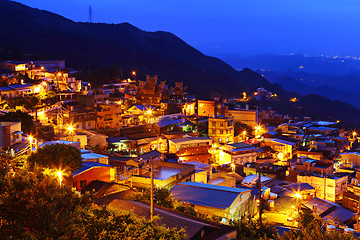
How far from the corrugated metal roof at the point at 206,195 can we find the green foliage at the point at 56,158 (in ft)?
11.0

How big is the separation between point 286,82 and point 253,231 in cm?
9551

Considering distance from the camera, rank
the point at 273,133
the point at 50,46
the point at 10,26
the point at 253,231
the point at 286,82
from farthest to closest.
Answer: the point at 286,82, the point at 10,26, the point at 50,46, the point at 273,133, the point at 253,231

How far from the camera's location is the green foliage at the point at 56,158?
1095 cm

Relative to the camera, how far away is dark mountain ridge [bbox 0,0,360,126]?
195 feet

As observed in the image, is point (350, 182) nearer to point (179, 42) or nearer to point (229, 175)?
point (229, 175)

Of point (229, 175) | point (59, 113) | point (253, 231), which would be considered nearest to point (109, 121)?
point (59, 113)

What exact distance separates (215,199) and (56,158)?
205 inches

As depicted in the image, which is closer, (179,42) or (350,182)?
(350,182)

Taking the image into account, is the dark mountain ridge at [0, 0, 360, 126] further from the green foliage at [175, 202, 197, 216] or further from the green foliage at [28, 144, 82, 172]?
the green foliage at [175, 202, 197, 216]

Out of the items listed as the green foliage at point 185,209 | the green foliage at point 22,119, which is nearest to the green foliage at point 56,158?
the green foliage at point 185,209

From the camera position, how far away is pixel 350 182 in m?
19.0

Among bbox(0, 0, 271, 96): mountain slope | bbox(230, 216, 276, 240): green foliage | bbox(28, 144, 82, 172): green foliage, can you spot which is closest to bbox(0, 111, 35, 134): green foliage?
bbox(28, 144, 82, 172): green foliage

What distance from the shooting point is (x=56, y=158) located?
11141 millimetres

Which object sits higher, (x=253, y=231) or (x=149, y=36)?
(x=149, y=36)
